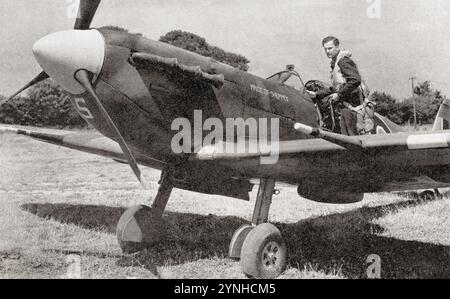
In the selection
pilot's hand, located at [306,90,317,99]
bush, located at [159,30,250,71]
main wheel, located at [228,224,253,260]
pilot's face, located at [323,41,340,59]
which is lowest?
main wheel, located at [228,224,253,260]

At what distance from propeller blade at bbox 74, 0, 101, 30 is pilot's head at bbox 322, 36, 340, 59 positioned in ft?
10.5

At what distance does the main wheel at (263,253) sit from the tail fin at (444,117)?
12.4ft

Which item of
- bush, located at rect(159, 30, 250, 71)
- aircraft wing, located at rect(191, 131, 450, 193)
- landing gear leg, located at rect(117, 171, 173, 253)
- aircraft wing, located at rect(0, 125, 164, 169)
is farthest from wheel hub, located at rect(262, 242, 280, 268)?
bush, located at rect(159, 30, 250, 71)

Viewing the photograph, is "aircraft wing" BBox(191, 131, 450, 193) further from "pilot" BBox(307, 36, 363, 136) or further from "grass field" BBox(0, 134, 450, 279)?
"grass field" BBox(0, 134, 450, 279)

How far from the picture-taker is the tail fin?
720cm

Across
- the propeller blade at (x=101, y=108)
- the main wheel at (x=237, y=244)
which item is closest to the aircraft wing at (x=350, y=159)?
the main wheel at (x=237, y=244)

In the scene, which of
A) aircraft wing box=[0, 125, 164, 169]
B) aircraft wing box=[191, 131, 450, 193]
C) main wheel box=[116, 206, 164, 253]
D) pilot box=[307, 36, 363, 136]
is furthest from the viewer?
aircraft wing box=[0, 125, 164, 169]

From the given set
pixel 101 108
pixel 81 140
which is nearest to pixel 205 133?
pixel 101 108

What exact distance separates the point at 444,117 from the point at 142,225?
5.38 m

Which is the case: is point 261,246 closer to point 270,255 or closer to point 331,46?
point 270,255

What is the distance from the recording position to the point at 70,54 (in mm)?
4262

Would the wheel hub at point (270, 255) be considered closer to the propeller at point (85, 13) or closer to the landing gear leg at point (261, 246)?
the landing gear leg at point (261, 246)

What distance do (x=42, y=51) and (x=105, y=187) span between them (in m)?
9.07

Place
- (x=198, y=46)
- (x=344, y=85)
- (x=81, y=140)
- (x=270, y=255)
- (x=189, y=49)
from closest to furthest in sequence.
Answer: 1. (x=270, y=255)
2. (x=344, y=85)
3. (x=81, y=140)
4. (x=189, y=49)
5. (x=198, y=46)
